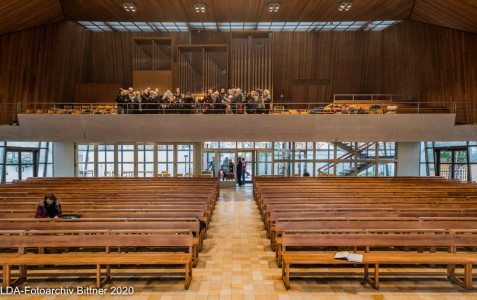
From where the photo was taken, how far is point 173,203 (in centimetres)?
684

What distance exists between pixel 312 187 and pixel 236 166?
632 centimetres

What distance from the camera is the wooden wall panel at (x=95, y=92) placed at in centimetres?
1501

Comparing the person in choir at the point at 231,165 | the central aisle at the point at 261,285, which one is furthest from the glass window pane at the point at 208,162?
the central aisle at the point at 261,285

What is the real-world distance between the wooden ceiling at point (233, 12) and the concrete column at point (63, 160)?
17.0ft

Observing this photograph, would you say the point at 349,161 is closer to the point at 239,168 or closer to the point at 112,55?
the point at 239,168

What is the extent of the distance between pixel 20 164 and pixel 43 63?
433 centimetres

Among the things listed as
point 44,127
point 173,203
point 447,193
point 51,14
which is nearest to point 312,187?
point 447,193

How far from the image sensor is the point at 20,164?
42.1 ft

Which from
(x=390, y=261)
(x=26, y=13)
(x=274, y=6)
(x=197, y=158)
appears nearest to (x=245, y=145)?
(x=197, y=158)

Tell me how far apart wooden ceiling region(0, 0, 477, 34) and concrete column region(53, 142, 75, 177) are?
5181 millimetres

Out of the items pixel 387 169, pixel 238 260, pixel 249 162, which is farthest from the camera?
pixel 249 162

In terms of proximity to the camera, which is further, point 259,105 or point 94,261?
point 259,105

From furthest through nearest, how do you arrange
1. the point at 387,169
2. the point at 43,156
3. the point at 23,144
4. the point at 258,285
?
the point at 387,169 → the point at 43,156 → the point at 23,144 → the point at 258,285

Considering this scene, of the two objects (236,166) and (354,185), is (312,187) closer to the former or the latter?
(354,185)
